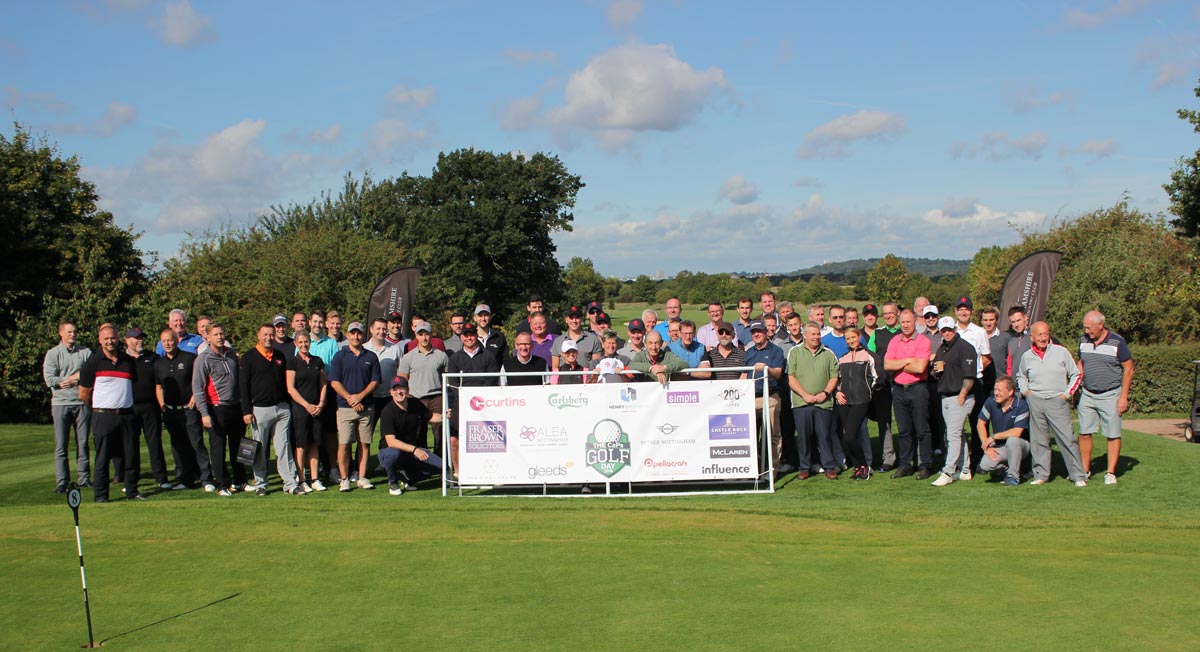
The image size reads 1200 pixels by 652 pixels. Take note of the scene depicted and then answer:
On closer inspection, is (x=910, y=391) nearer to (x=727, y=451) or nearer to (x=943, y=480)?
(x=943, y=480)

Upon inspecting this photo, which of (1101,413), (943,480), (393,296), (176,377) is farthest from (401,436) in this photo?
(1101,413)

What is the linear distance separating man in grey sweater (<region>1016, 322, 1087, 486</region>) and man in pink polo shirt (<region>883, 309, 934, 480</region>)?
1.16 m

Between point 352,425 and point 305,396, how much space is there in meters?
0.69

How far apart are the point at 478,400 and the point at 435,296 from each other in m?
41.4

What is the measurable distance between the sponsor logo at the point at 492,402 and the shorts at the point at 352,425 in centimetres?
164

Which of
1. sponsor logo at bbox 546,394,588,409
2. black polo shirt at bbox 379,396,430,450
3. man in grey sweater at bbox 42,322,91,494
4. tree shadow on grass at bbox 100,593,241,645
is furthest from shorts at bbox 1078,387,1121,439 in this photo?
man in grey sweater at bbox 42,322,91,494

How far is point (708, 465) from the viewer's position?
1045 centimetres

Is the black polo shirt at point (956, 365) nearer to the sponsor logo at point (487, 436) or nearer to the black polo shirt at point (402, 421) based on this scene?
the sponsor logo at point (487, 436)

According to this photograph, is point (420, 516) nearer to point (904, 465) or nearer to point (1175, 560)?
point (904, 465)

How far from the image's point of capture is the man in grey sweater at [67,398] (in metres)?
10.9

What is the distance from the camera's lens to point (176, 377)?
36.6 feet

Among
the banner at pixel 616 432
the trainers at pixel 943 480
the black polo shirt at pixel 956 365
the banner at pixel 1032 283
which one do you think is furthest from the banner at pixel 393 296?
the banner at pixel 1032 283

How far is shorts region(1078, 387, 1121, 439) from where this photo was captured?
10484 mm

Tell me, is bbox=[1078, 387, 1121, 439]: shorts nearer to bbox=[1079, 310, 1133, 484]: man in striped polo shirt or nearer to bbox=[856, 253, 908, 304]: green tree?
bbox=[1079, 310, 1133, 484]: man in striped polo shirt
